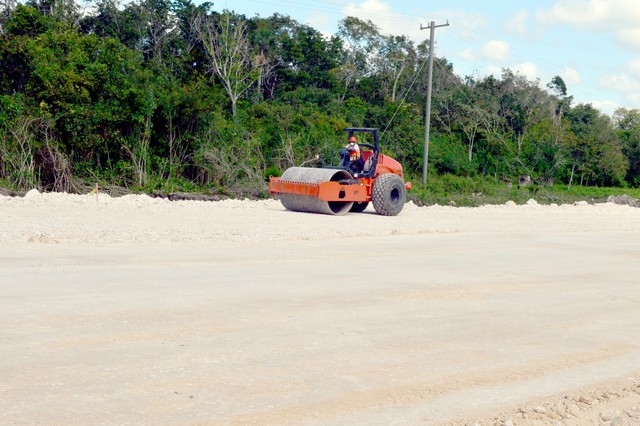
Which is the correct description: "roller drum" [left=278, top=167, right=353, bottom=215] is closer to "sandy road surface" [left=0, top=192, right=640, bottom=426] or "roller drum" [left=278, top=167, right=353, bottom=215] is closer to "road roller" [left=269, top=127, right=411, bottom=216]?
"road roller" [left=269, top=127, right=411, bottom=216]

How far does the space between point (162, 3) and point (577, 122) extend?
3051 cm

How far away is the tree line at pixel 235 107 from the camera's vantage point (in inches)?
1190

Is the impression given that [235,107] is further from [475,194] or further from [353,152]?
[353,152]

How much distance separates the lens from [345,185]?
23.8 metres

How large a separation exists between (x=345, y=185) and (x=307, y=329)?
14.8 metres

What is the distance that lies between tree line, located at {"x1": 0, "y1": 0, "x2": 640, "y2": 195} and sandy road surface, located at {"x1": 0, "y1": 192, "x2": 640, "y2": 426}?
11995mm

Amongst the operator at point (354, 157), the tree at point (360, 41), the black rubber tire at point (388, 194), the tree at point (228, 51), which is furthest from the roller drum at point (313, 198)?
the tree at point (360, 41)

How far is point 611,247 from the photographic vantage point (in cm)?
1923

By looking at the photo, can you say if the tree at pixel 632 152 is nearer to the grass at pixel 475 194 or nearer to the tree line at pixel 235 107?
the tree line at pixel 235 107

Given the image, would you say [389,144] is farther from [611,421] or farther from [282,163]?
[611,421]

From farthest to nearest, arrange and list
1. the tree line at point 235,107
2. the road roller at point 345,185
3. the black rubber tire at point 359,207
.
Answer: the tree line at point 235,107 < the black rubber tire at point 359,207 < the road roller at point 345,185

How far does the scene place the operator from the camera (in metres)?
24.6

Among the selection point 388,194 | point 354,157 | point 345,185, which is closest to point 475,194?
point 388,194

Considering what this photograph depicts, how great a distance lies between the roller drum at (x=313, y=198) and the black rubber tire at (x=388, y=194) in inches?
29.9
